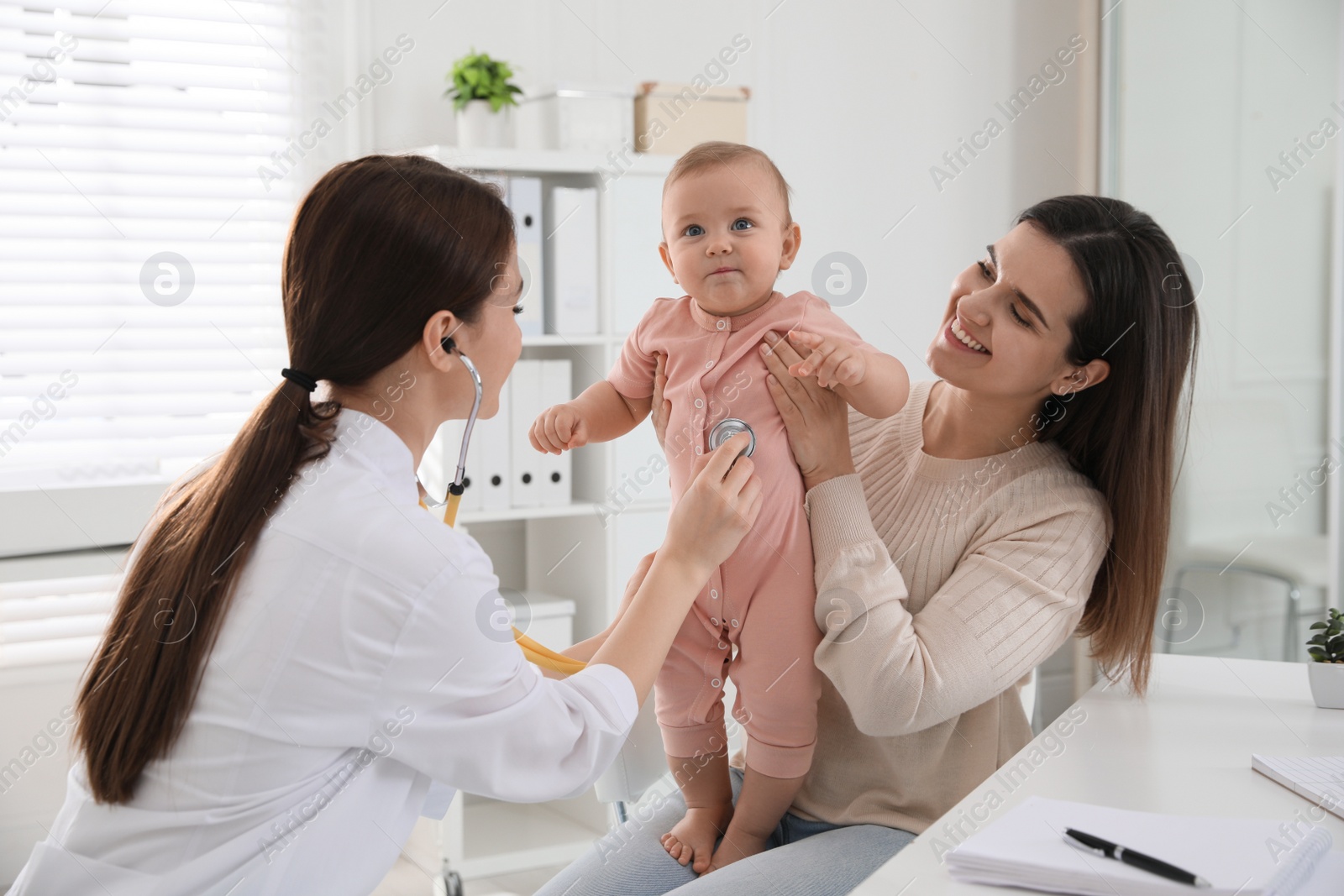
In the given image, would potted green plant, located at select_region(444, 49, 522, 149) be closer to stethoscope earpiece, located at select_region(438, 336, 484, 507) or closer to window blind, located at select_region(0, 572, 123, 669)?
window blind, located at select_region(0, 572, 123, 669)

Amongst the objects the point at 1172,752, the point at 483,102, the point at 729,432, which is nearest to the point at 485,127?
the point at 483,102

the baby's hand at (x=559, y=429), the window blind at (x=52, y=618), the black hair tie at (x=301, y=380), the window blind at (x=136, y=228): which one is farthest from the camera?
the window blind at (x=136, y=228)

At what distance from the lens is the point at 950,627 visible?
4.49 feet

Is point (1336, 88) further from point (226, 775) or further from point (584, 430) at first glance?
point (226, 775)

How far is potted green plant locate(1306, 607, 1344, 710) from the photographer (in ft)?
4.99

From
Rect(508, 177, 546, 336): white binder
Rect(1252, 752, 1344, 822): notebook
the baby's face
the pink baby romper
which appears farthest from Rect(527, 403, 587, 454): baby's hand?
Rect(508, 177, 546, 336): white binder

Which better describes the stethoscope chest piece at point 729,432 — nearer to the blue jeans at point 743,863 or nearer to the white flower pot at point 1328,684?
the blue jeans at point 743,863

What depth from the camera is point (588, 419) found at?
165 centimetres

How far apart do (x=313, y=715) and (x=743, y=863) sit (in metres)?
0.58

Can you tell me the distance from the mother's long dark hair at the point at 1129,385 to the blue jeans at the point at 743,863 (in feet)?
1.36

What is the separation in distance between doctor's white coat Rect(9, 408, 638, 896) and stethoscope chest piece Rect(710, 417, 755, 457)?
479 mm

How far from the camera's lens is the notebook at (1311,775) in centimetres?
116

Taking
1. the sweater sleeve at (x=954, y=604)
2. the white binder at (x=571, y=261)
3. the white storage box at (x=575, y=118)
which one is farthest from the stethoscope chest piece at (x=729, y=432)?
the white storage box at (x=575, y=118)

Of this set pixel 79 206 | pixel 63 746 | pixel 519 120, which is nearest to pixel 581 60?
pixel 519 120
